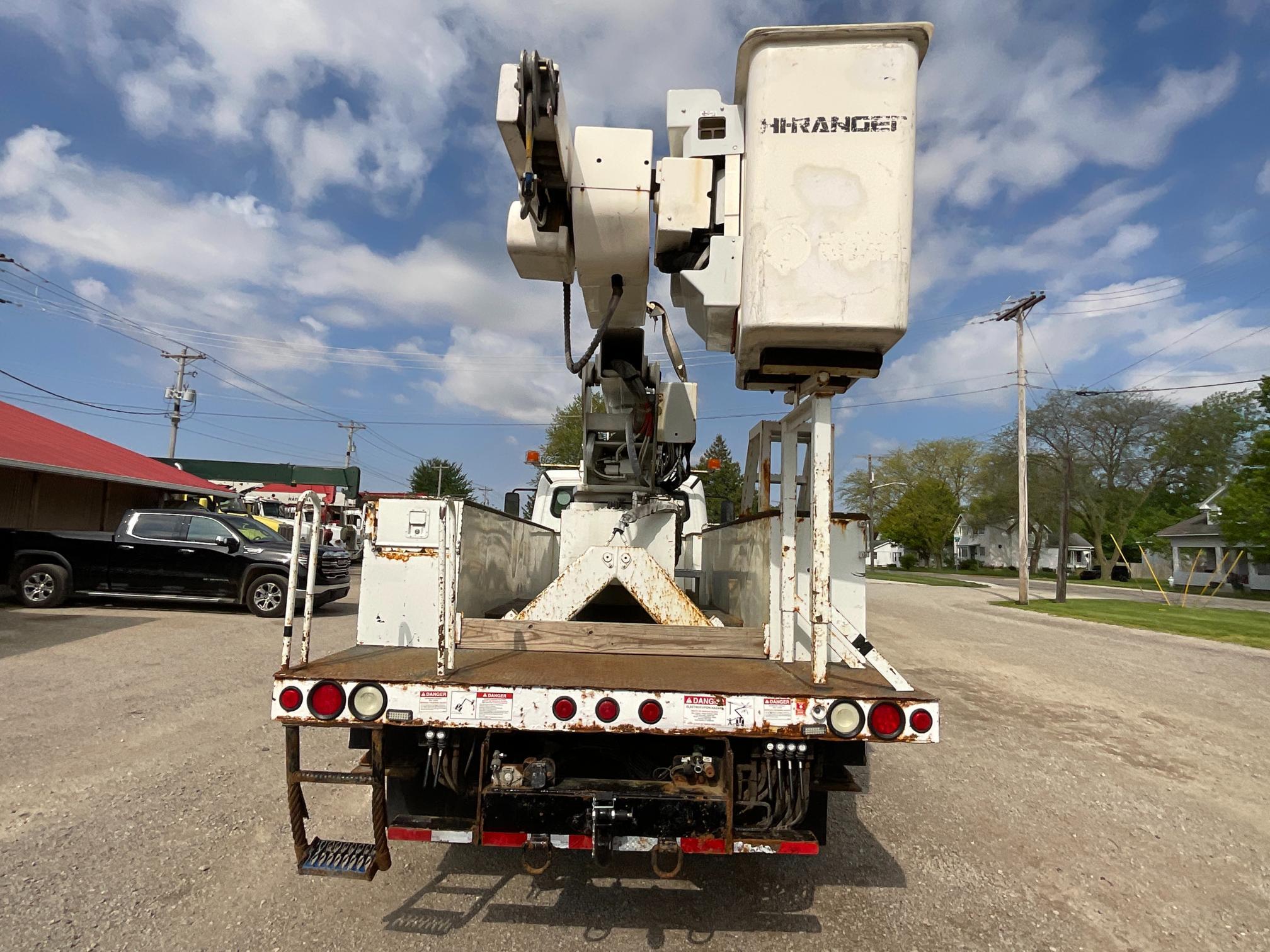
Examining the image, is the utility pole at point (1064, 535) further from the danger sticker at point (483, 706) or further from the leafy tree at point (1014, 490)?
the danger sticker at point (483, 706)

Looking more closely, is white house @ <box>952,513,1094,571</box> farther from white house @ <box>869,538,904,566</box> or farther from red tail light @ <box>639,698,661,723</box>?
red tail light @ <box>639,698,661,723</box>

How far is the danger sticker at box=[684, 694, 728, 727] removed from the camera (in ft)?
8.41

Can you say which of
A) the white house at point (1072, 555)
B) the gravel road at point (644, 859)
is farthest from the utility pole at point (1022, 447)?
the white house at point (1072, 555)

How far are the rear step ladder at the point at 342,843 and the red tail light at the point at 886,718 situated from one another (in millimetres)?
1765

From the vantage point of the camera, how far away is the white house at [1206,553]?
1389 inches

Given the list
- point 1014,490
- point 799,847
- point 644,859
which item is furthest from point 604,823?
point 1014,490

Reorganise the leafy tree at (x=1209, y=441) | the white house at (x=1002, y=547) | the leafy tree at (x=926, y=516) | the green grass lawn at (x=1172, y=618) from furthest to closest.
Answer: the leafy tree at (x=926, y=516)
the white house at (x=1002, y=547)
the leafy tree at (x=1209, y=441)
the green grass lawn at (x=1172, y=618)

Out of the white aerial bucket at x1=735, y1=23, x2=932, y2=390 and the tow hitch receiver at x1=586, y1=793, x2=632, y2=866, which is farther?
the white aerial bucket at x1=735, y1=23, x2=932, y2=390

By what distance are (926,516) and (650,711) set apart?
60926 mm

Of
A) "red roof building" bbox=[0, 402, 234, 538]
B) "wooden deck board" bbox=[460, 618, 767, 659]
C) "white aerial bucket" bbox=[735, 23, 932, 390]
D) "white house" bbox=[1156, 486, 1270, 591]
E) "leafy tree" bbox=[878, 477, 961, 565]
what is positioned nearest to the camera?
"white aerial bucket" bbox=[735, 23, 932, 390]

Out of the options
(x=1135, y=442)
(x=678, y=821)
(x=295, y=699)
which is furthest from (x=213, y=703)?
(x=1135, y=442)

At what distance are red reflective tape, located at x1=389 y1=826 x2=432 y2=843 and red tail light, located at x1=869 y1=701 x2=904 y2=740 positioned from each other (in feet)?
5.35

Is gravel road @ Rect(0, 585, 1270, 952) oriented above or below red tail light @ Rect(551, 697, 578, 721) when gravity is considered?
below

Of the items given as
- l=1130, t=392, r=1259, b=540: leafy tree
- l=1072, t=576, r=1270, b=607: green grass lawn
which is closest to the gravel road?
l=1072, t=576, r=1270, b=607: green grass lawn
